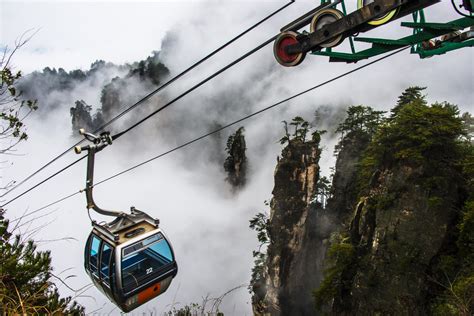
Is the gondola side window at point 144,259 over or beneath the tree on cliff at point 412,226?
over

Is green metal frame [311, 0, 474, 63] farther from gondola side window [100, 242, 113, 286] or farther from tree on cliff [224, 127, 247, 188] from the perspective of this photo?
tree on cliff [224, 127, 247, 188]

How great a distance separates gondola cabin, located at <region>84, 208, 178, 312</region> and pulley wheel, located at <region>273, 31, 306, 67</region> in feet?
16.5

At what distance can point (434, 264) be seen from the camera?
58.9ft

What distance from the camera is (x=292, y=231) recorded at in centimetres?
3728

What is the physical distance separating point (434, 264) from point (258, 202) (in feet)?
309

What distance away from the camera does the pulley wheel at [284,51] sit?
4582 mm

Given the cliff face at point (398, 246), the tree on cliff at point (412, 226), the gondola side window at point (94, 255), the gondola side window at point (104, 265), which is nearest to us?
the gondola side window at point (104, 265)

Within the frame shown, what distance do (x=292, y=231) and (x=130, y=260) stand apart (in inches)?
1252

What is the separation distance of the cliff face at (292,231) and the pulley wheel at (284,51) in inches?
1310

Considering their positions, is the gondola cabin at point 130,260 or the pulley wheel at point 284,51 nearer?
the pulley wheel at point 284,51

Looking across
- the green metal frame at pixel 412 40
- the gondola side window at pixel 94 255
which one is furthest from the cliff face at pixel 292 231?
the green metal frame at pixel 412 40

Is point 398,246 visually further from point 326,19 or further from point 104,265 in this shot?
point 326,19

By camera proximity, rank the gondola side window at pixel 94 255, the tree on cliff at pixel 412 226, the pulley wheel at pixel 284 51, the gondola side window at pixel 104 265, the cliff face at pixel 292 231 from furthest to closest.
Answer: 1. the cliff face at pixel 292 231
2. the tree on cliff at pixel 412 226
3. the gondola side window at pixel 94 255
4. the gondola side window at pixel 104 265
5. the pulley wheel at pixel 284 51

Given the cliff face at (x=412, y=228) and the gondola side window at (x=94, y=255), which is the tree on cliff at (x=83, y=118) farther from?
the gondola side window at (x=94, y=255)
